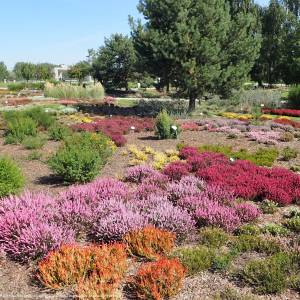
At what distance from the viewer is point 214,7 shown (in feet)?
73.7

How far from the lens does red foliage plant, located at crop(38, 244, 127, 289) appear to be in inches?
174

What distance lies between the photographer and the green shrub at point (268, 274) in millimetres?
4312

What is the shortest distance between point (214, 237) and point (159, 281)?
1606mm

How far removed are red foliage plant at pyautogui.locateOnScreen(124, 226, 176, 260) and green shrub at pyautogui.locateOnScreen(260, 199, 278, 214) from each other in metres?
2.34

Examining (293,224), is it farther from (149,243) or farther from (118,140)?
(118,140)

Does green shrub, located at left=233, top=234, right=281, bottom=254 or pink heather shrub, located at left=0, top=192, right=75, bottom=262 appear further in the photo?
green shrub, located at left=233, top=234, right=281, bottom=254

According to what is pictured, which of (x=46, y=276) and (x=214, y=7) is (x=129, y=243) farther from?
(x=214, y=7)

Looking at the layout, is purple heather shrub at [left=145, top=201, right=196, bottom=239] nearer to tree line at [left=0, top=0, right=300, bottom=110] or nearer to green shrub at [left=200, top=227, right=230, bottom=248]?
green shrub at [left=200, top=227, right=230, bottom=248]

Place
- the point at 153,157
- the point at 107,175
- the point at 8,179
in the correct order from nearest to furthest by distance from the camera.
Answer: the point at 8,179 < the point at 107,175 < the point at 153,157

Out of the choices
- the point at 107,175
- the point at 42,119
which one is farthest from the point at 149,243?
the point at 42,119

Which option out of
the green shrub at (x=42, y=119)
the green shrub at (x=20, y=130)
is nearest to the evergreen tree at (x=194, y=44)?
the green shrub at (x=42, y=119)

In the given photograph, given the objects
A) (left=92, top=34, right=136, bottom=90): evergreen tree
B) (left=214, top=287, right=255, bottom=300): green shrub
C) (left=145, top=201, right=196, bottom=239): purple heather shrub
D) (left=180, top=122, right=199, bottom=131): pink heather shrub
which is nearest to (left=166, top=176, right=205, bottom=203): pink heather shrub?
(left=145, top=201, right=196, bottom=239): purple heather shrub

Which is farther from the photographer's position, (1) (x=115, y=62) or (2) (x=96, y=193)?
(1) (x=115, y=62)

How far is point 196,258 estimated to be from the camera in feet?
16.1
